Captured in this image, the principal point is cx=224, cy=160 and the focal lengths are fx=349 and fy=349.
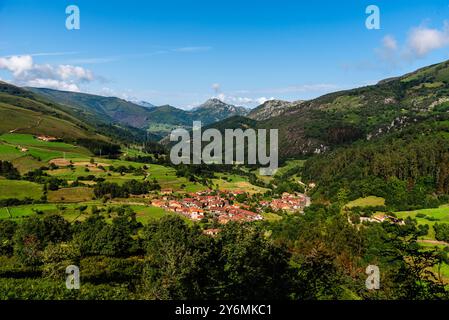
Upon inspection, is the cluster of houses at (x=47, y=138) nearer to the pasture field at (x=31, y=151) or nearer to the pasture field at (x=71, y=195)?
the pasture field at (x=31, y=151)

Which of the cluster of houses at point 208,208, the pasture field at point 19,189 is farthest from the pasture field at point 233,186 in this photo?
the pasture field at point 19,189

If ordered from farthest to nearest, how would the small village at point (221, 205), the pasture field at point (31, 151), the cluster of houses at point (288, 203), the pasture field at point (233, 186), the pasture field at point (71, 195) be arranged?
the pasture field at point (233, 186)
the pasture field at point (31, 151)
the cluster of houses at point (288, 203)
the small village at point (221, 205)
the pasture field at point (71, 195)

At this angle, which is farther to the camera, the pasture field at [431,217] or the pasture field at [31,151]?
the pasture field at [31,151]

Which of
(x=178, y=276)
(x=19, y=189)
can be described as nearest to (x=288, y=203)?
(x=19, y=189)

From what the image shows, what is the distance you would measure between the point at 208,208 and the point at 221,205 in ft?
20.5

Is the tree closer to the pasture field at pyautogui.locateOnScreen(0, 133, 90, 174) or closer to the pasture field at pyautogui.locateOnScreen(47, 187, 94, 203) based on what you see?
the pasture field at pyautogui.locateOnScreen(47, 187, 94, 203)

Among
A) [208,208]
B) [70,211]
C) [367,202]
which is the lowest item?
[208,208]

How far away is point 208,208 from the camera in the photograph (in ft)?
317

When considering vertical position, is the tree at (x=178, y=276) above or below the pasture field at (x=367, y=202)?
above

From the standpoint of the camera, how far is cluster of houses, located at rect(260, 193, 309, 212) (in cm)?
10350

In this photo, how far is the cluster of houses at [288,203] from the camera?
10350cm

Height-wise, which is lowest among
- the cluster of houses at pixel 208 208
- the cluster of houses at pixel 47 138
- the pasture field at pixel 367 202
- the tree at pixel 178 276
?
the cluster of houses at pixel 208 208

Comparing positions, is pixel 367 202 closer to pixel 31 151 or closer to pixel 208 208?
pixel 208 208

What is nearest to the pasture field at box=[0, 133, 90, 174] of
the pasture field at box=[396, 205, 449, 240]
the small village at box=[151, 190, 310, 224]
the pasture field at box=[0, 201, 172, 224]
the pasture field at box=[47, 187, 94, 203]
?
the pasture field at box=[47, 187, 94, 203]
